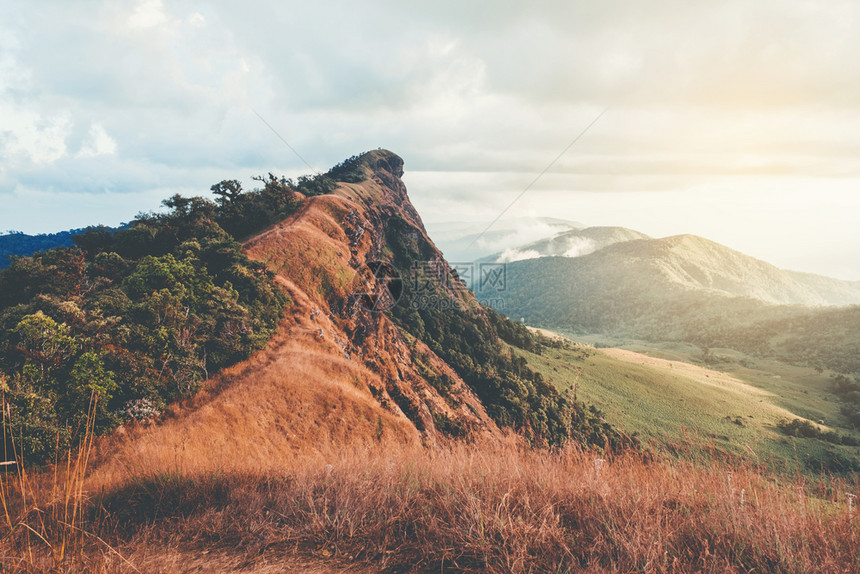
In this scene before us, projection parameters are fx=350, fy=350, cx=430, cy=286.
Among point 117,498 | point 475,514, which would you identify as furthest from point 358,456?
point 117,498

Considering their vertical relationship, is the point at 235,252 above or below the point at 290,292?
above

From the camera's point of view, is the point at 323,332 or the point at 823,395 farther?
the point at 823,395

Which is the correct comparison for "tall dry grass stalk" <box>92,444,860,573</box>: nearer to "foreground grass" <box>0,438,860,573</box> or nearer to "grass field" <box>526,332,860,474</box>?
"foreground grass" <box>0,438,860,573</box>

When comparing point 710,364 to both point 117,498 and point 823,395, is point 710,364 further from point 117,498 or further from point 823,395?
point 117,498

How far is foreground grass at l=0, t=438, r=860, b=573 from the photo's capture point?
3211mm

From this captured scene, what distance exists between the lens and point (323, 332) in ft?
74.6

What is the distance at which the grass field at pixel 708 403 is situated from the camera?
2019 inches

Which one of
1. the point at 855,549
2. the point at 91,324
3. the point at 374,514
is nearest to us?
the point at 855,549

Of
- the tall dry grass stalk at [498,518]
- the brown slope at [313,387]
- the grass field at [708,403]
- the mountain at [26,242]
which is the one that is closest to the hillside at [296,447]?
the tall dry grass stalk at [498,518]

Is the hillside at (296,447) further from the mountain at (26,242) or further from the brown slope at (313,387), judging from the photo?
the mountain at (26,242)

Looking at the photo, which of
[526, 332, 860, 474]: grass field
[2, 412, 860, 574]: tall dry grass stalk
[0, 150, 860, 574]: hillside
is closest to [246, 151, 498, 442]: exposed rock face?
[0, 150, 860, 574]: hillside

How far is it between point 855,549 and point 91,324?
63.9ft

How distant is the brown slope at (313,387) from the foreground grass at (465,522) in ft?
3.50

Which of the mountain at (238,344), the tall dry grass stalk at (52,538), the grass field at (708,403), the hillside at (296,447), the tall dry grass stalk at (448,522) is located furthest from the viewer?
the grass field at (708,403)
